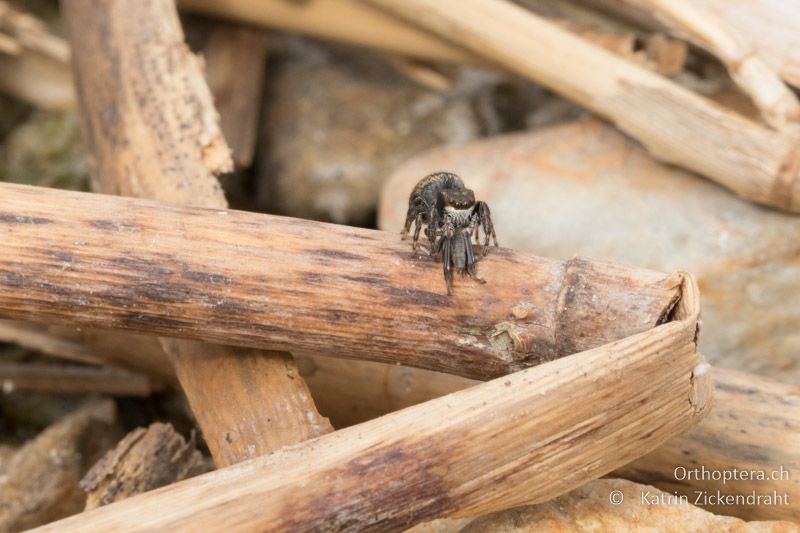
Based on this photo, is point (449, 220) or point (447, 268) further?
point (449, 220)

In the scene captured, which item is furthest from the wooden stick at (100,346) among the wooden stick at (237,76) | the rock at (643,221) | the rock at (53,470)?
the wooden stick at (237,76)

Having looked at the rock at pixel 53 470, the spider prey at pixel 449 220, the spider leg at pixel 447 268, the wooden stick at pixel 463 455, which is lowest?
the wooden stick at pixel 463 455

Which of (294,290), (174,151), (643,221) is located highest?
(174,151)

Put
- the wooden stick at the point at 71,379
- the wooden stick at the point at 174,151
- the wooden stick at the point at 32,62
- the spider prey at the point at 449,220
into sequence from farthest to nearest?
the wooden stick at the point at 32,62 → the wooden stick at the point at 71,379 → the wooden stick at the point at 174,151 → the spider prey at the point at 449,220

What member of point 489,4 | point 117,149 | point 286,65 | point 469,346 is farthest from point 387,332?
point 286,65

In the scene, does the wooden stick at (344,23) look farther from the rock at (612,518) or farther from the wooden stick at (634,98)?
the rock at (612,518)

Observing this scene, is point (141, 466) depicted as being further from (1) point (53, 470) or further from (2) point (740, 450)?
(2) point (740, 450)


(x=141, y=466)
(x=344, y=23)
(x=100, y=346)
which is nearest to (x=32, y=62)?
(x=344, y=23)
